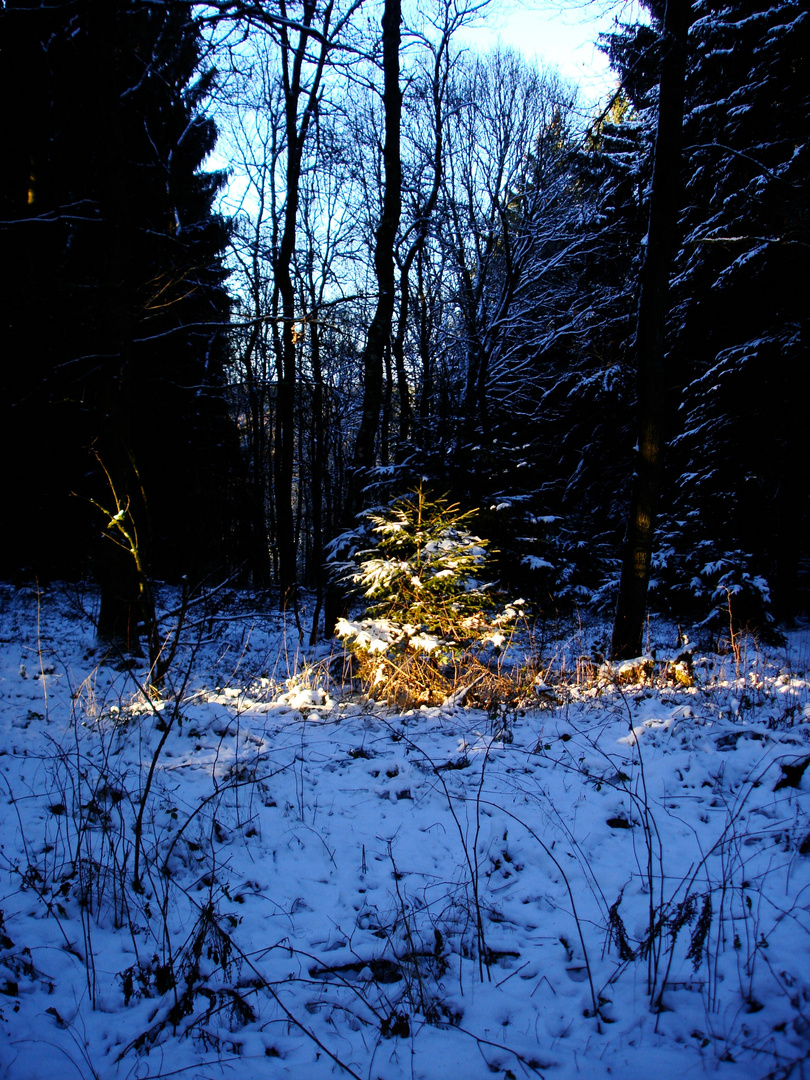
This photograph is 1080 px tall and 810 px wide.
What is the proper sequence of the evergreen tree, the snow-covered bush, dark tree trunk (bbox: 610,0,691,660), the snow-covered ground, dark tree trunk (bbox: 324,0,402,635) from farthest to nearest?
1. the evergreen tree
2. dark tree trunk (bbox: 324,0,402,635)
3. dark tree trunk (bbox: 610,0,691,660)
4. the snow-covered bush
5. the snow-covered ground

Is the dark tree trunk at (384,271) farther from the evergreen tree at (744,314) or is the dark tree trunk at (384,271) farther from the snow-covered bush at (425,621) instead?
the evergreen tree at (744,314)

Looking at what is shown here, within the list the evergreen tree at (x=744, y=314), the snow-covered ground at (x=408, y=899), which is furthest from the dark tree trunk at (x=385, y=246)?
the snow-covered ground at (x=408, y=899)

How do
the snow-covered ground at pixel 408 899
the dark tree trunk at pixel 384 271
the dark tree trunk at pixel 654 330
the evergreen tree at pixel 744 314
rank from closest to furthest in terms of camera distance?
the snow-covered ground at pixel 408 899, the dark tree trunk at pixel 654 330, the dark tree trunk at pixel 384 271, the evergreen tree at pixel 744 314

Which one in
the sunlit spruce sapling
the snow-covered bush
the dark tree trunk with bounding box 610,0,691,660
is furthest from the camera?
the dark tree trunk with bounding box 610,0,691,660

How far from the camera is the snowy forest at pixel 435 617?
1.85m

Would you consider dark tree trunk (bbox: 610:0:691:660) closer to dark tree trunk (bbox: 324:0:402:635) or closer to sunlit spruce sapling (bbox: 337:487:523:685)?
sunlit spruce sapling (bbox: 337:487:523:685)

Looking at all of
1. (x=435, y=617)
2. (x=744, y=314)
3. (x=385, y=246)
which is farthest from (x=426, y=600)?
(x=744, y=314)

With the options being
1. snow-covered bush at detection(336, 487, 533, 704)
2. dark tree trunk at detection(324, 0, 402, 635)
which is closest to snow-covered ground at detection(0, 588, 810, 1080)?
snow-covered bush at detection(336, 487, 533, 704)

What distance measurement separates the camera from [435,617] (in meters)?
5.36

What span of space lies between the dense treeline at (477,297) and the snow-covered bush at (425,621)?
5.54 ft

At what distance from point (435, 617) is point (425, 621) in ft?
0.38

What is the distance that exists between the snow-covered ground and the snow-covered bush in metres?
0.96

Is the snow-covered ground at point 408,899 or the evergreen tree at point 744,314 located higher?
the evergreen tree at point 744,314

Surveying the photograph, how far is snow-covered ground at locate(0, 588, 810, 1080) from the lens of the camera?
1.67 metres
